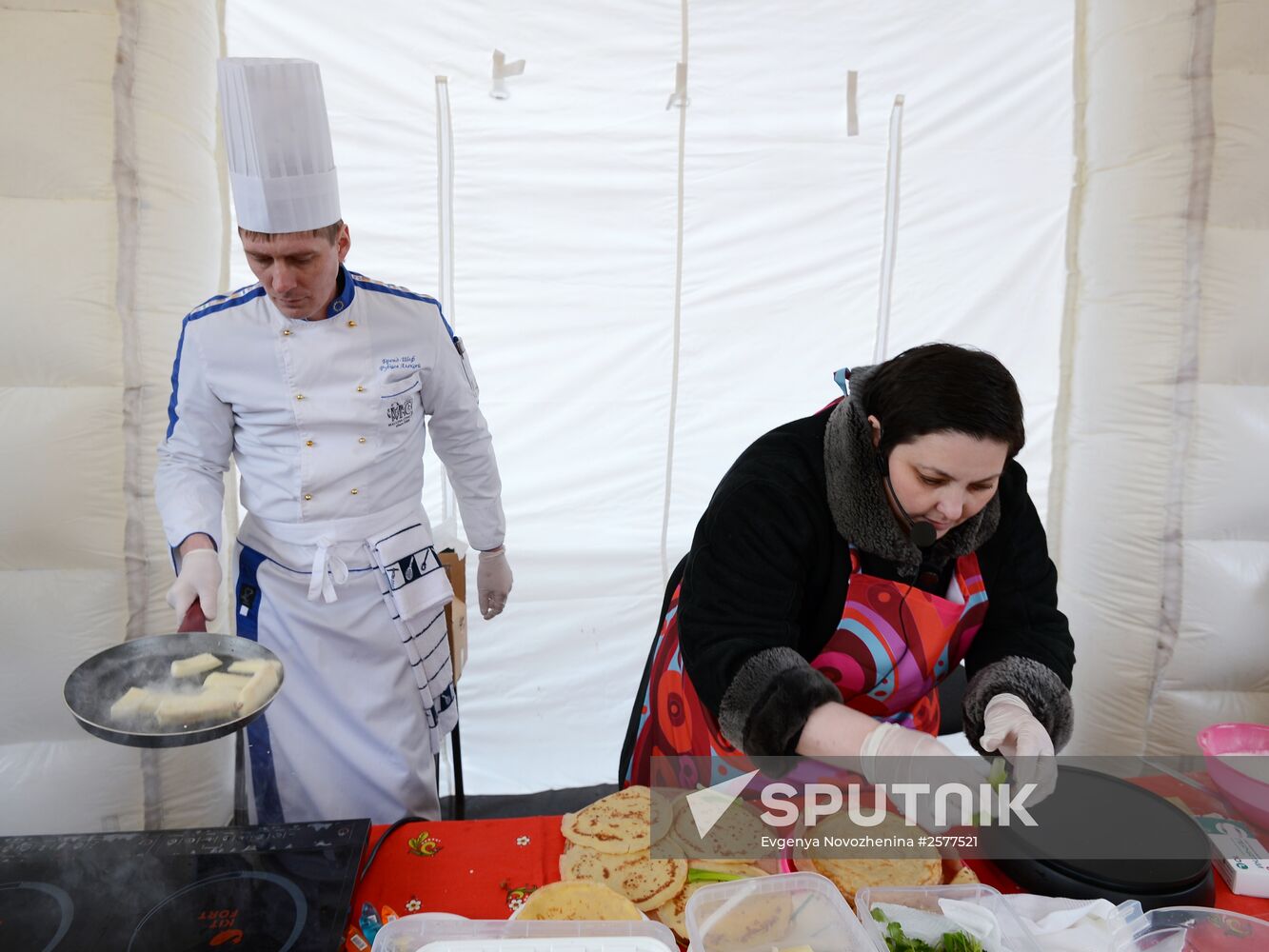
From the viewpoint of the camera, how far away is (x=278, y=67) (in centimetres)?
188

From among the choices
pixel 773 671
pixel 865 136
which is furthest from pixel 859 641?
pixel 865 136

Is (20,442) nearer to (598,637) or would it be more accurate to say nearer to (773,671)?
(598,637)

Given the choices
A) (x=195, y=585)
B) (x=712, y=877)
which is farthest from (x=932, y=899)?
(x=195, y=585)

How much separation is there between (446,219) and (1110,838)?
239 cm

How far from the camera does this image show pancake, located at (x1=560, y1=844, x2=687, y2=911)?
47.5 inches

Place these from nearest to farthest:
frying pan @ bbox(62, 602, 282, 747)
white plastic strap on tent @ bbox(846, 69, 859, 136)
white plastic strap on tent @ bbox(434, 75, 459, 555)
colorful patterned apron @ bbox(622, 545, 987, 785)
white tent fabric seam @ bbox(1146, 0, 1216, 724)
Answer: frying pan @ bbox(62, 602, 282, 747) → colorful patterned apron @ bbox(622, 545, 987, 785) → white tent fabric seam @ bbox(1146, 0, 1216, 724) → white plastic strap on tent @ bbox(434, 75, 459, 555) → white plastic strap on tent @ bbox(846, 69, 859, 136)

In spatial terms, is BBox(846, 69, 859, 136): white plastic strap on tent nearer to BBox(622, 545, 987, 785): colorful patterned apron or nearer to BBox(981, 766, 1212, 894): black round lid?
BBox(622, 545, 987, 785): colorful patterned apron

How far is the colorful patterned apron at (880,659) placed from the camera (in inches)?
61.7

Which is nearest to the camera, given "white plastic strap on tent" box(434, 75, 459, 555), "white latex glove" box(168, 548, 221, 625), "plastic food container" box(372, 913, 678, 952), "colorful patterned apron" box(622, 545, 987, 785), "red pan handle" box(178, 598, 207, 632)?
"plastic food container" box(372, 913, 678, 952)

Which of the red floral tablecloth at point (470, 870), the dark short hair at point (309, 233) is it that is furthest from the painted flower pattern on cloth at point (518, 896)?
the dark short hair at point (309, 233)

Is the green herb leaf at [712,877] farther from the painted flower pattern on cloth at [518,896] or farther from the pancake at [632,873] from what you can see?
the painted flower pattern on cloth at [518,896]

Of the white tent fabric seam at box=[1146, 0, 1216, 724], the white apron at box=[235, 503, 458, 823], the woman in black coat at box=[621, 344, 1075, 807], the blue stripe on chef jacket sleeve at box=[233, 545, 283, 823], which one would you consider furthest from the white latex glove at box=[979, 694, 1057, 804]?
the white tent fabric seam at box=[1146, 0, 1216, 724]

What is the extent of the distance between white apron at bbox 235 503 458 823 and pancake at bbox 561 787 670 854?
0.88m

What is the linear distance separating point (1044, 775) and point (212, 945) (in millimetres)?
1137
